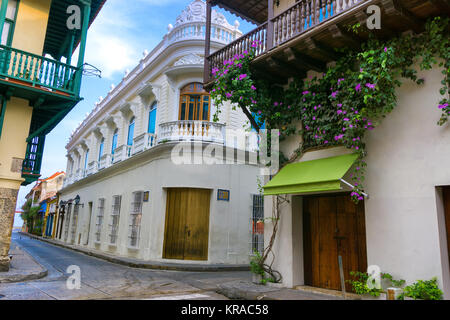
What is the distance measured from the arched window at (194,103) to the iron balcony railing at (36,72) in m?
5.61

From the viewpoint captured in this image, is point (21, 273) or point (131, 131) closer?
point (21, 273)

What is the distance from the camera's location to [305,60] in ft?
24.3

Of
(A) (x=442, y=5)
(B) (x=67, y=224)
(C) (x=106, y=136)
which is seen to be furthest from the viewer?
(B) (x=67, y=224)

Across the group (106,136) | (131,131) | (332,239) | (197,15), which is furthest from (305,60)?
(106,136)

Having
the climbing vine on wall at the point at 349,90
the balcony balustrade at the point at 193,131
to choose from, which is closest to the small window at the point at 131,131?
the balcony balustrade at the point at 193,131

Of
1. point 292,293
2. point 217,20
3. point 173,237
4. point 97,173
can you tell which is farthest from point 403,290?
point 97,173

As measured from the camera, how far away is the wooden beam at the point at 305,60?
7230mm

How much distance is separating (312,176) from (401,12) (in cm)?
318

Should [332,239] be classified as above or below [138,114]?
below

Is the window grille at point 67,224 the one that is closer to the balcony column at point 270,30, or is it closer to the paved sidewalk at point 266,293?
the paved sidewalk at point 266,293

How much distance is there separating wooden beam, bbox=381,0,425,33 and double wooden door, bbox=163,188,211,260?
29.6ft

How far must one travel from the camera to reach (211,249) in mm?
12539

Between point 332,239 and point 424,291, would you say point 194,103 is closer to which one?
point 332,239
